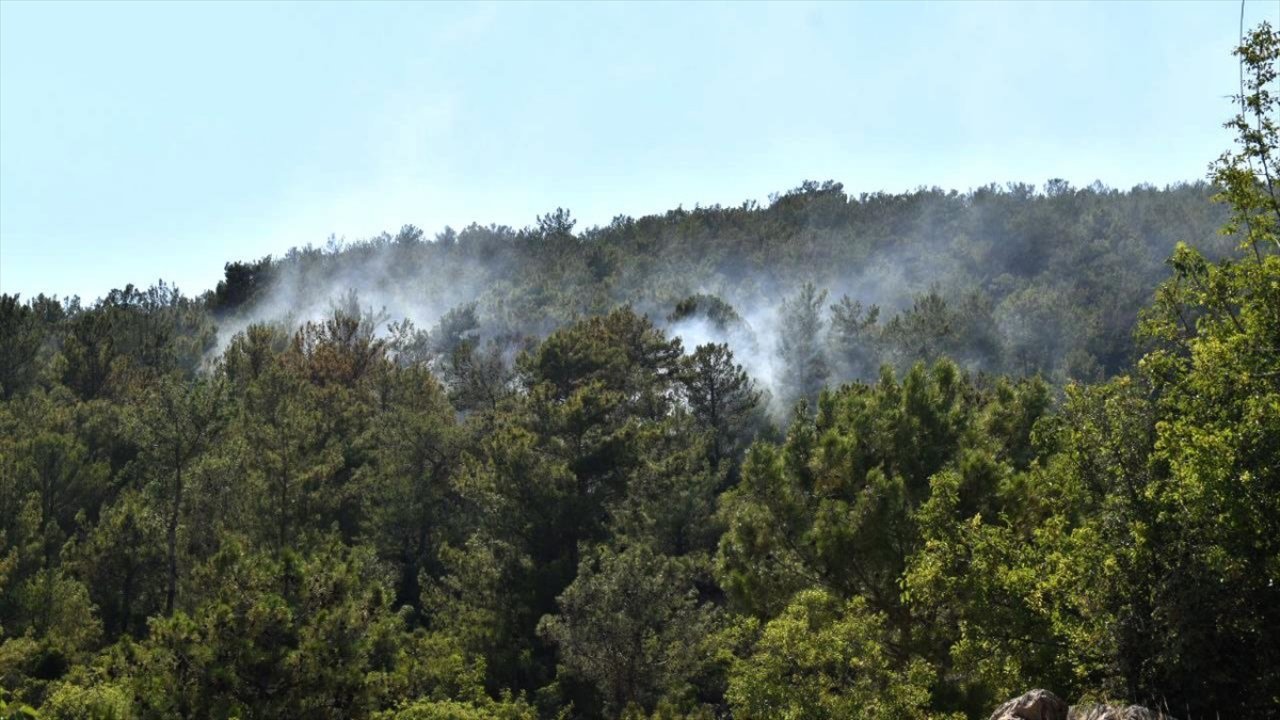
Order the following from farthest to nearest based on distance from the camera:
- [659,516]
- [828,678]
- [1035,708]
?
1. [659,516]
2. [828,678]
3. [1035,708]

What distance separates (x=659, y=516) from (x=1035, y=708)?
24006mm

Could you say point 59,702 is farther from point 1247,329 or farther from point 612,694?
point 1247,329

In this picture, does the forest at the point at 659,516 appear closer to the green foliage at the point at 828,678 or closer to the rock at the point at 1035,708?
the green foliage at the point at 828,678

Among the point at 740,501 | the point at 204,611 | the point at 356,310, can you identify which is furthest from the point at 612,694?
the point at 356,310

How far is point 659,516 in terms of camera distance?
3625 cm

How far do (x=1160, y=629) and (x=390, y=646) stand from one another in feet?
43.9

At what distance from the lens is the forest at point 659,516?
14445 millimetres

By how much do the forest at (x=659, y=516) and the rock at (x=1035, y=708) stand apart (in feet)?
3.53

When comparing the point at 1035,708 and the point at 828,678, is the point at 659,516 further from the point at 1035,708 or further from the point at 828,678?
the point at 1035,708

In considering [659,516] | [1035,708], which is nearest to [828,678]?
[1035,708]

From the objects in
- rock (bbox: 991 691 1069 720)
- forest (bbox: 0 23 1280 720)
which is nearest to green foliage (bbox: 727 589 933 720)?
forest (bbox: 0 23 1280 720)

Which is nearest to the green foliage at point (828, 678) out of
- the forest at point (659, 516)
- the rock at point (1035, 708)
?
the forest at point (659, 516)

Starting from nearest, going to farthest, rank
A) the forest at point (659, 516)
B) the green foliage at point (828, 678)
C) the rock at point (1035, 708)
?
the rock at point (1035, 708) → the forest at point (659, 516) → the green foliage at point (828, 678)

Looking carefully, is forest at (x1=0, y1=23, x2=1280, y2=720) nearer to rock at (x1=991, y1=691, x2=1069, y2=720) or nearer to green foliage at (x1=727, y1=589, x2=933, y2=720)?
green foliage at (x1=727, y1=589, x2=933, y2=720)
